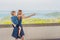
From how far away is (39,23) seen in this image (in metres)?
2.94

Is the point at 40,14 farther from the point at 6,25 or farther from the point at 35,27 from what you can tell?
the point at 6,25

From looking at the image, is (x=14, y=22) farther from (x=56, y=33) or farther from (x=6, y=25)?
(x=56, y=33)

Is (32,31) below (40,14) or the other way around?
below

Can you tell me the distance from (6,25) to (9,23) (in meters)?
0.06

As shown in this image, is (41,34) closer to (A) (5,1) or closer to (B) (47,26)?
(B) (47,26)

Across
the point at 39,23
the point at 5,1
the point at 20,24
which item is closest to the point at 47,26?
the point at 39,23

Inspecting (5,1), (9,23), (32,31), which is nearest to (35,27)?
(32,31)

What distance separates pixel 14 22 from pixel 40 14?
0.48 metres

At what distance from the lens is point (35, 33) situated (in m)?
2.93

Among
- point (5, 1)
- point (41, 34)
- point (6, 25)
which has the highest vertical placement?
point (5, 1)

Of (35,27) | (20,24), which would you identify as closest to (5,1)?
(20,24)

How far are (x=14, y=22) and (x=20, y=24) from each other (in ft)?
0.37

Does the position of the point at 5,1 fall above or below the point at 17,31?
above

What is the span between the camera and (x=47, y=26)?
296 centimetres
